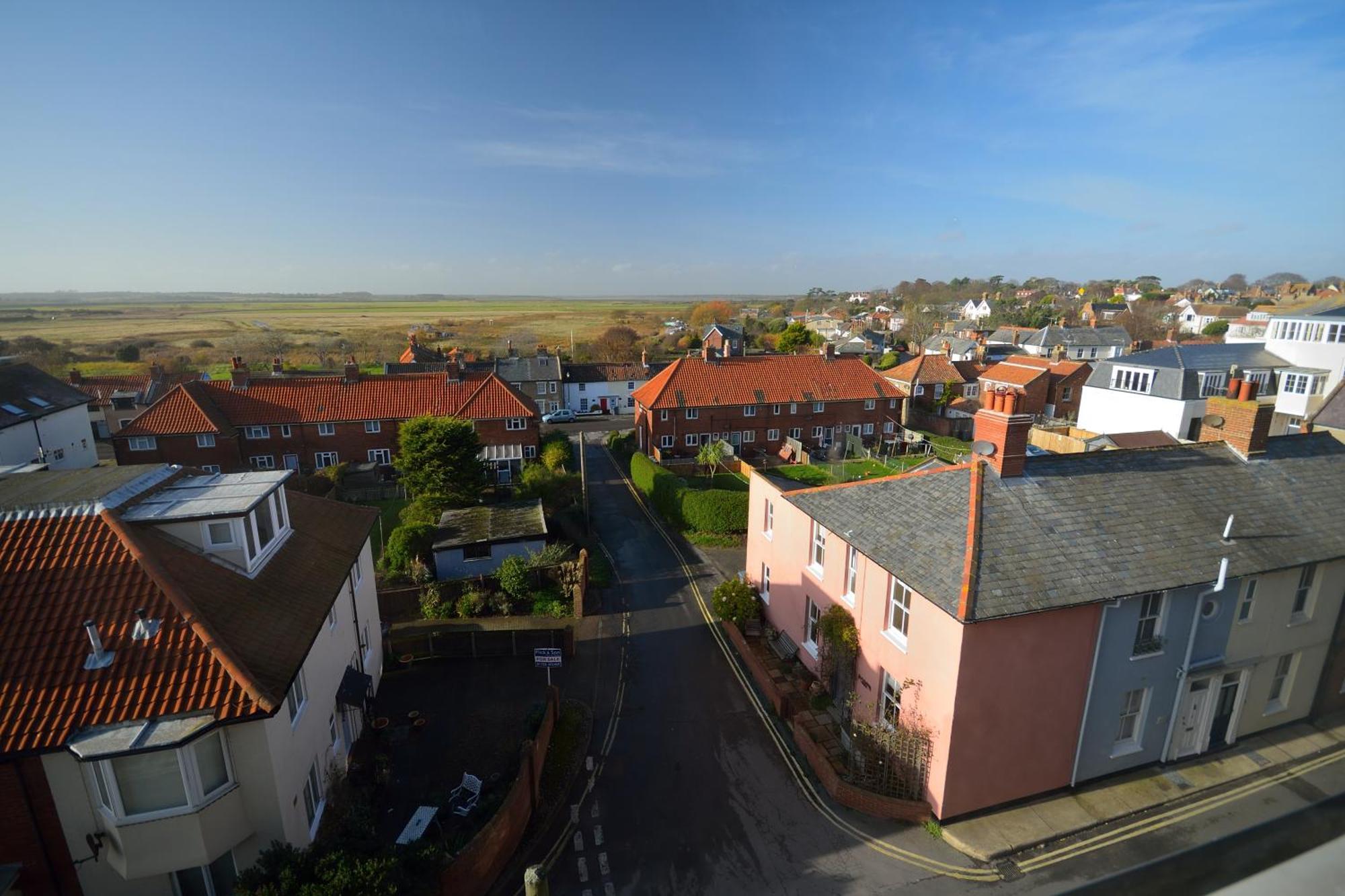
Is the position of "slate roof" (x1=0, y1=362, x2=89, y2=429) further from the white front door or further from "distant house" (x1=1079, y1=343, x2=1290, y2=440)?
"distant house" (x1=1079, y1=343, x2=1290, y2=440)

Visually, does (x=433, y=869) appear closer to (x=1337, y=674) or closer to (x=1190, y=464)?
(x=1190, y=464)

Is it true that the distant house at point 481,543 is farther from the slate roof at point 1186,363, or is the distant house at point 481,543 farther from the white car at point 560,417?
the slate roof at point 1186,363

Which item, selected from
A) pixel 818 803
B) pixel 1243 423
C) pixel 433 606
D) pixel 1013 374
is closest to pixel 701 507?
pixel 433 606

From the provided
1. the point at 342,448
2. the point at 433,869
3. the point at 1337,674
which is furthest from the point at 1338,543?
the point at 342,448

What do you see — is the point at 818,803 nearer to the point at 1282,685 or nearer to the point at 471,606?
the point at 1282,685

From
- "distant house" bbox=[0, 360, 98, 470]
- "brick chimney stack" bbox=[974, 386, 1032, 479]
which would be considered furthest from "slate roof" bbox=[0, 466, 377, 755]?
"distant house" bbox=[0, 360, 98, 470]

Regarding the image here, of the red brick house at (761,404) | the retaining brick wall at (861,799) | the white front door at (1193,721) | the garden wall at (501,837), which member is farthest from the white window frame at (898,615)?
the red brick house at (761,404)
